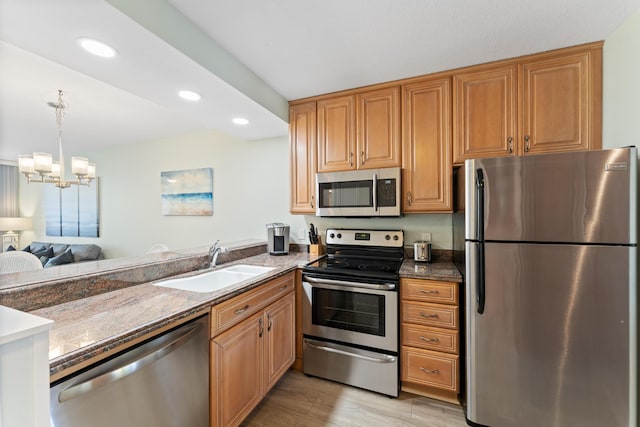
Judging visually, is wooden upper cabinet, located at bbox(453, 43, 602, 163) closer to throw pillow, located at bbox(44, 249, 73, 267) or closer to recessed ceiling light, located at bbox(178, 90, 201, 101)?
recessed ceiling light, located at bbox(178, 90, 201, 101)

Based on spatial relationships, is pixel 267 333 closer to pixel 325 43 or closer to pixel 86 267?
A: pixel 86 267

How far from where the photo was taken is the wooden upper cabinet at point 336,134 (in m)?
2.43

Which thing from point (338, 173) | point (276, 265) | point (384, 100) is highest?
point (384, 100)

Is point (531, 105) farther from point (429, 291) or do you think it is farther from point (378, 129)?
point (429, 291)

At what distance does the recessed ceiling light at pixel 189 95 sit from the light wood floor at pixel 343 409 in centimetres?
224

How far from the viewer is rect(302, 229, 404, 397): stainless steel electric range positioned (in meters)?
1.90

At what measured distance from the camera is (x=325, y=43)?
1.72m

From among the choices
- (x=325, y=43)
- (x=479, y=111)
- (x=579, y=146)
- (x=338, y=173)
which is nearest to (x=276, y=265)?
(x=338, y=173)

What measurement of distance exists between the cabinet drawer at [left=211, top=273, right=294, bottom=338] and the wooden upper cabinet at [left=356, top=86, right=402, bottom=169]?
1.23 metres

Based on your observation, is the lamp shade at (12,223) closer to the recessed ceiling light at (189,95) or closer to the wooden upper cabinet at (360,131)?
the recessed ceiling light at (189,95)

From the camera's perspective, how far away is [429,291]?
1867mm

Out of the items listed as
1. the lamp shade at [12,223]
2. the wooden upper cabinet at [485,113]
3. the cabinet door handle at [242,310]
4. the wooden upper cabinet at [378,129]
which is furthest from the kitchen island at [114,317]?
the lamp shade at [12,223]

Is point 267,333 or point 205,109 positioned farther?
point 205,109

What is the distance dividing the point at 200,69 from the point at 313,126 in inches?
45.7
